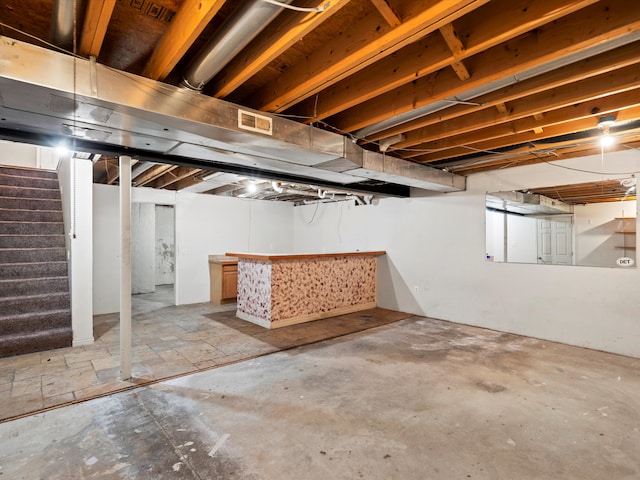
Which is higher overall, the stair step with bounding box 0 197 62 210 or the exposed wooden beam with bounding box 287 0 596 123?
the exposed wooden beam with bounding box 287 0 596 123

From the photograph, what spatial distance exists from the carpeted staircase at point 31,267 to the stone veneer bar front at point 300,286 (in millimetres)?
2325

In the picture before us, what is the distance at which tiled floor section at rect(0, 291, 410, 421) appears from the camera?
277cm

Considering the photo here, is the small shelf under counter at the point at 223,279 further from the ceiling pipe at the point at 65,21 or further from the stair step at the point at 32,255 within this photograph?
the ceiling pipe at the point at 65,21

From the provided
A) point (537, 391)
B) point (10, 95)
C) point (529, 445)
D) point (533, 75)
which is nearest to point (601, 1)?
point (533, 75)

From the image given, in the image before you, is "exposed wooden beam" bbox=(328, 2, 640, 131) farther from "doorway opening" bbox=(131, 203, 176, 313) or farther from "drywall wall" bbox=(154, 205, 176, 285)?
"drywall wall" bbox=(154, 205, 176, 285)

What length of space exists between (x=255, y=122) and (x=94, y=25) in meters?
1.16

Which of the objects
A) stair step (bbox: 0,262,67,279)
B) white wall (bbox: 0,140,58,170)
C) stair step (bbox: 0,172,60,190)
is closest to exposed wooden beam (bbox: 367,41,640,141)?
stair step (bbox: 0,262,67,279)

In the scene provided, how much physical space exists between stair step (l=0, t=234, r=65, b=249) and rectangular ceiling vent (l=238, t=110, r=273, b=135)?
3964mm

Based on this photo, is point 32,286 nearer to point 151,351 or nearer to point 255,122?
point 151,351

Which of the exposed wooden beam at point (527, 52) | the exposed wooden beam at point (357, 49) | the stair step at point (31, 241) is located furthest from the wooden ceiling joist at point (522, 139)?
the stair step at point (31, 241)

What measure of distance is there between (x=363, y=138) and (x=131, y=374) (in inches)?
129

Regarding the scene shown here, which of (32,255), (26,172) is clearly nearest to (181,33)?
(32,255)

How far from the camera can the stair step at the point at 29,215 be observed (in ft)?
15.3

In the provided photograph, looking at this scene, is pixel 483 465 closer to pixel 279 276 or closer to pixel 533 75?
pixel 533 75
